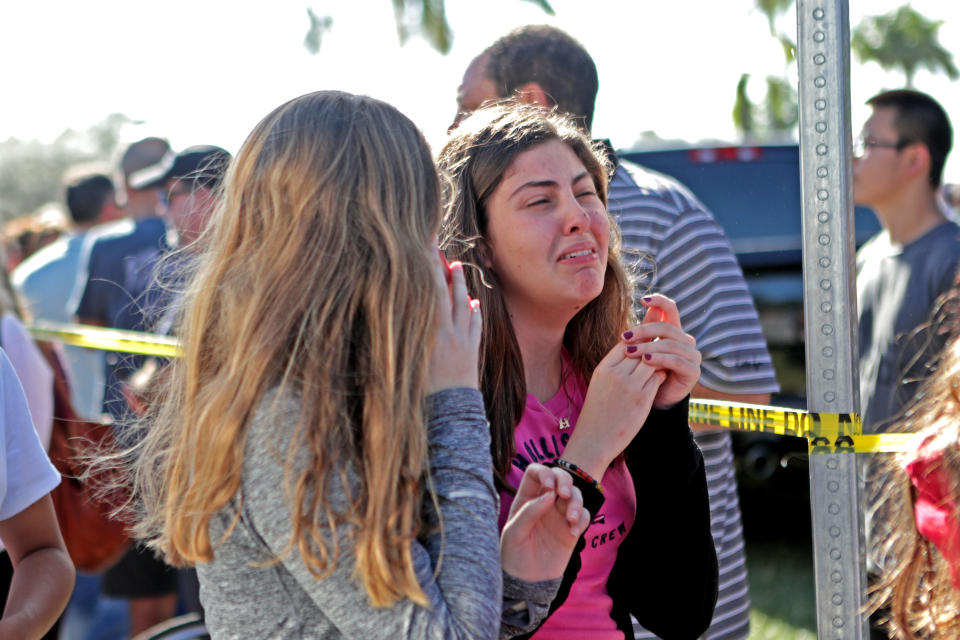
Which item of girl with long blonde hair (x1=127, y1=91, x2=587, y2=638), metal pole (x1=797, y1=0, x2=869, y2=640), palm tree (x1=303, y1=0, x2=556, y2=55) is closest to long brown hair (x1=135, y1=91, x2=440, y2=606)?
girl with long blonde hair (x1=127, y1=91, x2=587, y2=638)

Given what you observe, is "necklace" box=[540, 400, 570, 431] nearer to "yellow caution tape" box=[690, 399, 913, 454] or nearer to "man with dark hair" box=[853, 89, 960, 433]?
"yellow caution tape" box=[690, 399, 913, 454]

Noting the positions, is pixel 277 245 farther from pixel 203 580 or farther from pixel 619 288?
pixel 619 288

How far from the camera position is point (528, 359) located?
206cm

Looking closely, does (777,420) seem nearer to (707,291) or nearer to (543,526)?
(707,291)

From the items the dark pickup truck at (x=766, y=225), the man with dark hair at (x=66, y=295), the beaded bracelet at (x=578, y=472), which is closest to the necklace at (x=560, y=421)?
the beaded bracelet at (x=578, y=472)

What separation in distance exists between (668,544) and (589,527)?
173 mm

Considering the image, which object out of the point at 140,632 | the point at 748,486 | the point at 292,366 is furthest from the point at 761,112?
the point at 292,366

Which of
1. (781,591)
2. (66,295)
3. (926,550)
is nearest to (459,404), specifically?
(926,550)

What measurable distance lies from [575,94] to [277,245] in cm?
179

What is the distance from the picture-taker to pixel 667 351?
6.01 ft

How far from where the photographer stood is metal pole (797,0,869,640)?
203 centimetres

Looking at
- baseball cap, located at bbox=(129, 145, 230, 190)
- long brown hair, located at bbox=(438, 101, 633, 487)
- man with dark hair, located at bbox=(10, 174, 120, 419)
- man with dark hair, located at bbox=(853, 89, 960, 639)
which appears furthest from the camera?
man with dark hair, located at bbox=(10, 174, 120, 419)

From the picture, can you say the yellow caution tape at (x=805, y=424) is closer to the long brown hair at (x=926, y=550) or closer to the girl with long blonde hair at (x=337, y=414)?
the long brown hair at (x=926, y=550)

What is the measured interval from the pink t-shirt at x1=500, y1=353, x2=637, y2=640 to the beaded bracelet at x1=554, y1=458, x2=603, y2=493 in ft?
0.60
